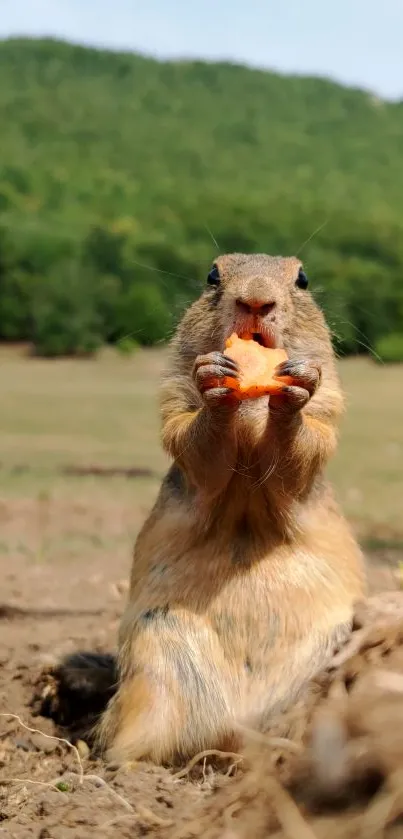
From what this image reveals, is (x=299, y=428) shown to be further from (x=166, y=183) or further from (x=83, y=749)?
(x=166, y=183)

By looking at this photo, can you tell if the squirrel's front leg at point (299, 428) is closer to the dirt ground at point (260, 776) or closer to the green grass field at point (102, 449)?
the green grass field at point (102, 449)

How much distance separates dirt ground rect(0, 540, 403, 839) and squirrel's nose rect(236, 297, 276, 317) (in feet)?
3.66

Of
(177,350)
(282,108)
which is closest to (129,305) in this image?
(177,350)

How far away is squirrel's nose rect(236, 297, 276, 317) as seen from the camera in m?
3.91

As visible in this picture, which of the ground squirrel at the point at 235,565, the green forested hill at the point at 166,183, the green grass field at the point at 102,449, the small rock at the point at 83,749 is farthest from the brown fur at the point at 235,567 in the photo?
the green forested hill at the point at 166,183

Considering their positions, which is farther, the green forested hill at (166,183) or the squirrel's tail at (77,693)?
the green forested hill at (166,183)

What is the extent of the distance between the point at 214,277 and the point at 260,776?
7.38 feet

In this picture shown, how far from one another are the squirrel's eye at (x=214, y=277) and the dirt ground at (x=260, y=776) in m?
1.41

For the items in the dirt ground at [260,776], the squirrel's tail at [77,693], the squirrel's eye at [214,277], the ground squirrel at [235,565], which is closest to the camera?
the dirt ground at [260,776]

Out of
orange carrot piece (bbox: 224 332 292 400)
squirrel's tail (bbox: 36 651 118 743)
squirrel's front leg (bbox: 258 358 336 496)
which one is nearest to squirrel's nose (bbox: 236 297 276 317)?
orange carrot piece (bbox: 224 332 292 400)

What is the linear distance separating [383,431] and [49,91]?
37.2 ft

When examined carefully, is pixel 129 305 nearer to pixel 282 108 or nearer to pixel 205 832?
pixel 205 832

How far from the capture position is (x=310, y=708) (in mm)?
3117

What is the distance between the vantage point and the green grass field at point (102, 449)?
8.73 metres
